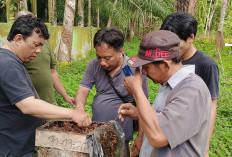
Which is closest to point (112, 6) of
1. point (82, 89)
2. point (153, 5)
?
point (153, 5)

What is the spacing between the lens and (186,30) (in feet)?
8.23

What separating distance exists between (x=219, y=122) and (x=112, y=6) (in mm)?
9329

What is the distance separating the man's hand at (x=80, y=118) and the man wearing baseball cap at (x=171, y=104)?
2.07ft

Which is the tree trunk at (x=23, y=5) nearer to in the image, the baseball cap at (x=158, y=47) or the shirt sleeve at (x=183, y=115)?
the baseball cap at (x=158, y=47)

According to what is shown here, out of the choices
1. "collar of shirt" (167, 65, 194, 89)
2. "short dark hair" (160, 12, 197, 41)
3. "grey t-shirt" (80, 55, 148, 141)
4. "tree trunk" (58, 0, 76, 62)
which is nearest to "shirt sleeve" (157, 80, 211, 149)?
"collar of shirt" (167, 65, 194, 89)

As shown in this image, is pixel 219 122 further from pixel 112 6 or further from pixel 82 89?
pixel 112 6

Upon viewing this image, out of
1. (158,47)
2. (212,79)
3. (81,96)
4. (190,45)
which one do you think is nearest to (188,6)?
(190,45)

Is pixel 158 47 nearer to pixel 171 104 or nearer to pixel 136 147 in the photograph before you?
pixel 171 104

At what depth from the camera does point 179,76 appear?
1783mm

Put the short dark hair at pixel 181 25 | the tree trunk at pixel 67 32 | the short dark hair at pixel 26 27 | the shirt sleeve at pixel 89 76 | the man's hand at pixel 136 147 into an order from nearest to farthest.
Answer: the short dark hair at pixel 26 27
the short dark hair at pixel 181 25
the man's hand at pixel 136 147
the shirt sleeve at pixel 89 76
the tree trunk at pixel 67 32

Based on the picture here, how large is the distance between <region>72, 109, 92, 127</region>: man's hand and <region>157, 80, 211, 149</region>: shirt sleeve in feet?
2.94

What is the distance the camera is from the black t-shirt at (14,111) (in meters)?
2.15

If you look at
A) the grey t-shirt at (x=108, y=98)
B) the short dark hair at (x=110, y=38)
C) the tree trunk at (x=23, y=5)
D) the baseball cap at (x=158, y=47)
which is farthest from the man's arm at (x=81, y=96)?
the tree trunk at (x=23, y=5)

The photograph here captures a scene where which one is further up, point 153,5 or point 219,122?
point 153,5
